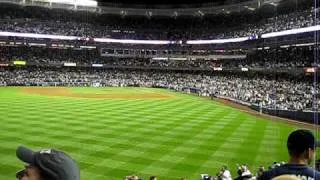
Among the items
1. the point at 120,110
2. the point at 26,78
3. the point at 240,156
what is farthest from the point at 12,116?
the point at 26,78

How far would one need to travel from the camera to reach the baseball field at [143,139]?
1728cm

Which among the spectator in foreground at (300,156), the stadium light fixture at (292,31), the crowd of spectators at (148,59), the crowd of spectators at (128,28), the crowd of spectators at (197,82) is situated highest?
the crowd of spectators at (128,28)

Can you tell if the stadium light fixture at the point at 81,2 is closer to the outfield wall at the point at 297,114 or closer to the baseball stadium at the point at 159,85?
the baseball stadium at the point at 159,85

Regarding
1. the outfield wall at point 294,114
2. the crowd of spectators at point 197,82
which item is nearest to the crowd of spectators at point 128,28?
the crowd of spectators at point 197,82

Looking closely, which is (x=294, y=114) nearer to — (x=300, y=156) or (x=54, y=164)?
(x=300, y=156)

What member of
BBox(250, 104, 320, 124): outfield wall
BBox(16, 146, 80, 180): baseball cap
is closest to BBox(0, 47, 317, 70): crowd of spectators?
BBox(250, 104, 320, 124): outfield wall

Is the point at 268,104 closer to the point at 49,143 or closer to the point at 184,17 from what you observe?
the point at 49,143

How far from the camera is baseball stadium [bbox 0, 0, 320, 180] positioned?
19469 millimetres

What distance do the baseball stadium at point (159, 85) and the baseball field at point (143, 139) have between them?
3.5 inches

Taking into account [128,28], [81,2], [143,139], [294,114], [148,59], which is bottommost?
[143,139]

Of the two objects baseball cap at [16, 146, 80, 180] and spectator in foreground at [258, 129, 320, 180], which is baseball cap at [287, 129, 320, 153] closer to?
spectator in foreground at [258, 129, 320, 180]

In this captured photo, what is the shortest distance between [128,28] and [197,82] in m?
27.8

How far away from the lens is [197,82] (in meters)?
76.9

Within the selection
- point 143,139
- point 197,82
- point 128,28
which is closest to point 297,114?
point 143,139
